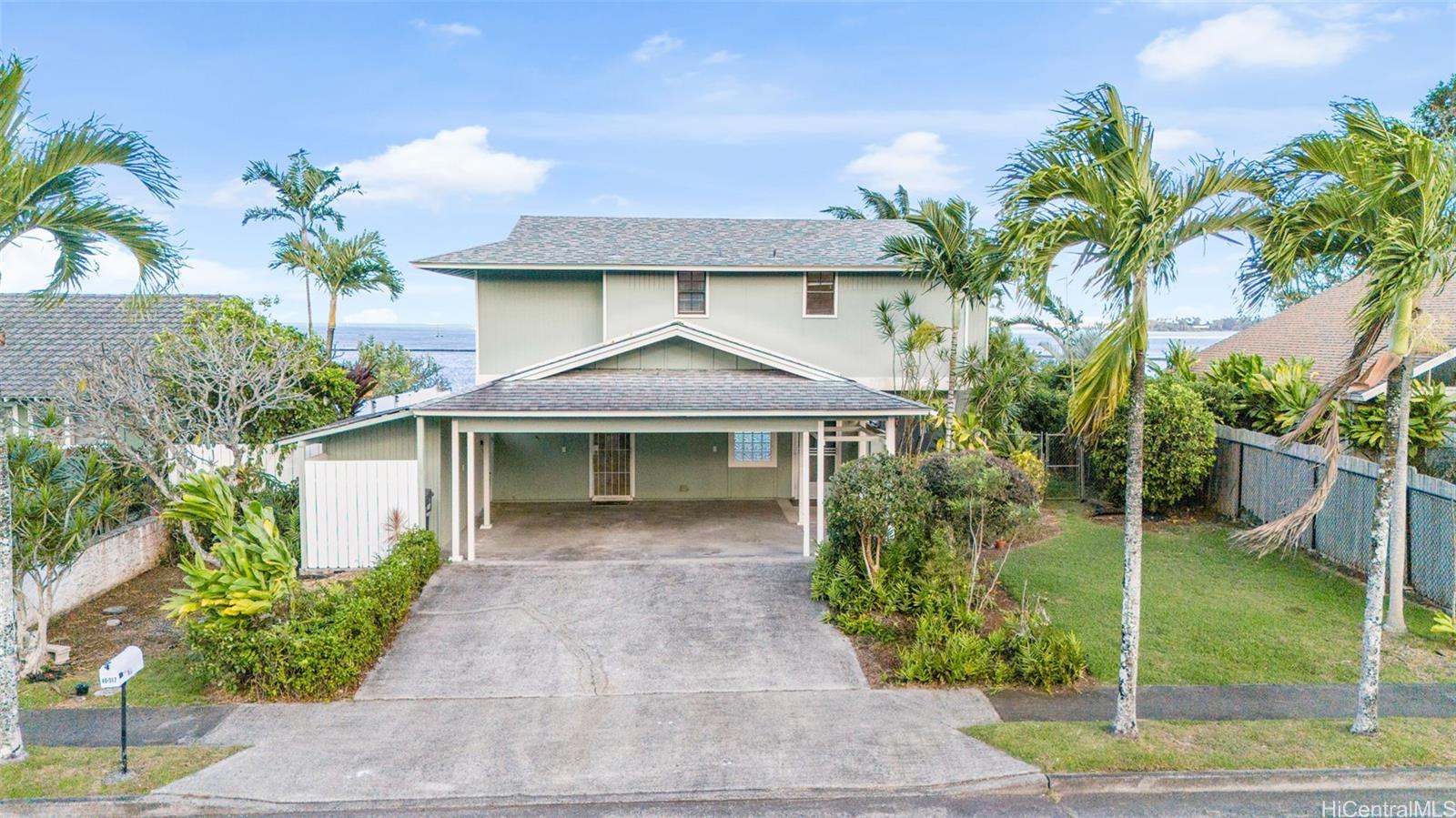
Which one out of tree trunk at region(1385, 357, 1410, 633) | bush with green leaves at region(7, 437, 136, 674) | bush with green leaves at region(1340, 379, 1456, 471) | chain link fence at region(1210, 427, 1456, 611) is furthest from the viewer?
bush with green leaves at region(1340, 379, 1456, 471)

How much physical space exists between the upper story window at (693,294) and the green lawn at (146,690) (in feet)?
37.1

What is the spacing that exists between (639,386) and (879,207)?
79.4ft

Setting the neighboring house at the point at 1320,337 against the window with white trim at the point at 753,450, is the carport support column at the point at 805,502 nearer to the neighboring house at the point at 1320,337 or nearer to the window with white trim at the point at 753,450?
the window with white trim at the point at 753,450

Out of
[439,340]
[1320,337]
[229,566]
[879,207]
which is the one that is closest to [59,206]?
[229,566]

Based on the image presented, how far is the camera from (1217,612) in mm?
10656

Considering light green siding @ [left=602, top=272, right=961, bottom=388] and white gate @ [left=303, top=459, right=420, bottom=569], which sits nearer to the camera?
white gate @ [left=303, top=459, right=420, bottom=569]

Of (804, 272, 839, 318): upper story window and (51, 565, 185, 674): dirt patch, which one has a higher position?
(804, 272, 839, 318): upper story window

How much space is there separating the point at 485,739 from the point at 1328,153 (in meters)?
9.35

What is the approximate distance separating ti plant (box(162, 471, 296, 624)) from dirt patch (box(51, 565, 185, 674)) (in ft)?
2.27

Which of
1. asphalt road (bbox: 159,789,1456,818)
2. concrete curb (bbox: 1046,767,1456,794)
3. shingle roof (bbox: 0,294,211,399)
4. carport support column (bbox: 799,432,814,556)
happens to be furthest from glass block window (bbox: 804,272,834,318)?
shingle roof (bbox: 0,294,211,399)

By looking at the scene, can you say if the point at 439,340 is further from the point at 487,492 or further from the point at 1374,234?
the point at 1374,234

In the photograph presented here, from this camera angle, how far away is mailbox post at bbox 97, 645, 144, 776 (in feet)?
21.3

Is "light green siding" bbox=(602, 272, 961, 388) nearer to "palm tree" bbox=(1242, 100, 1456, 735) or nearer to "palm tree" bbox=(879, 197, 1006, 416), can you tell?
"palm tree" bbox=(879, 197, 1006, 416)
